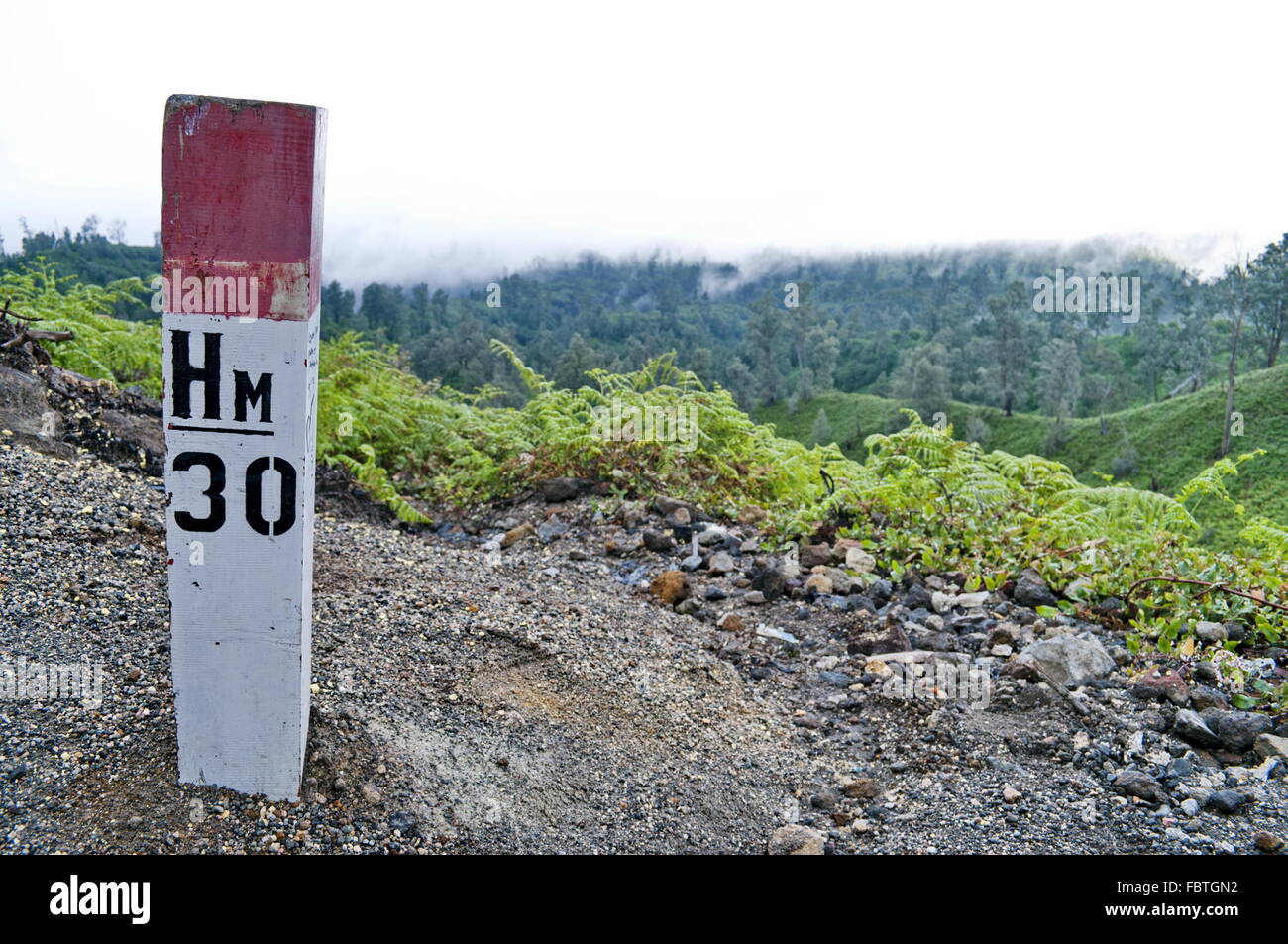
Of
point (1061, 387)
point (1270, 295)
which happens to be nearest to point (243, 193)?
point (1061, 387)

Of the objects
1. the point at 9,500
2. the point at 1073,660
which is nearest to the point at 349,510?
the point at 9,500

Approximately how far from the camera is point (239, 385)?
8.23 ft

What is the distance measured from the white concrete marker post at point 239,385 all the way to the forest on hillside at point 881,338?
A: 25.7 m

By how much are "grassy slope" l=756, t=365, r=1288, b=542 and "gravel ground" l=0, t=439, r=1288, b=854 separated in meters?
35.7

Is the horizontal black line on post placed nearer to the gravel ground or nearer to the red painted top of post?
the red painted top of post

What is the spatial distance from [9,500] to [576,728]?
2.99 m

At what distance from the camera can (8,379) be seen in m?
5.68

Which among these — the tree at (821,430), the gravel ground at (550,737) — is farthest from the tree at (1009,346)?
the gravel ground at (550,737)

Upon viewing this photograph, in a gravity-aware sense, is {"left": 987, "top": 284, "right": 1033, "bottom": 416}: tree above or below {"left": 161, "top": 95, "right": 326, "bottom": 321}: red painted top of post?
above

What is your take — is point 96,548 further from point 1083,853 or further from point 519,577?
point 1083,853

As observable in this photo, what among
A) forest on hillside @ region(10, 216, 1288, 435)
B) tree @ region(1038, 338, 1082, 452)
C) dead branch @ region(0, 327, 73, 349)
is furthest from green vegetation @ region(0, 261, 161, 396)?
tree @ region(1038, 338, 1082, 452)

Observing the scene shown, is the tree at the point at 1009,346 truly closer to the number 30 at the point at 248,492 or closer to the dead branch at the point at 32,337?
the dead branch at the point at 32,337

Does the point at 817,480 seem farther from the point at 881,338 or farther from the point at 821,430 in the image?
the point at 881,338

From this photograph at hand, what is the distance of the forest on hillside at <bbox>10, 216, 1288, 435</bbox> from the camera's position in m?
43.8
